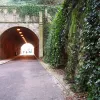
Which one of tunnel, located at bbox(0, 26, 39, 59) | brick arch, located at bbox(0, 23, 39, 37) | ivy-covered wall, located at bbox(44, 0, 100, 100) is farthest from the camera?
tunnel, located at bbox(0, 26, 39, 59)

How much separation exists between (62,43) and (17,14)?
1294cm

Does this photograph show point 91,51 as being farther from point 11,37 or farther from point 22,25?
point 11,37

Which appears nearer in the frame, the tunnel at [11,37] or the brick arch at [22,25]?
the brick arch at [22,25]

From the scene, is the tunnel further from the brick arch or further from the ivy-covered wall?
the ivy-covered wall

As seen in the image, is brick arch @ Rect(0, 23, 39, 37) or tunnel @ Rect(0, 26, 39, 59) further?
tunnel @ Rect(0, 26, 39, 59)

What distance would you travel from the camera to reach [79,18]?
8070 millimetres

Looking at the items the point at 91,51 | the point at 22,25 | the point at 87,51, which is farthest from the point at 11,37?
the point at 91,51

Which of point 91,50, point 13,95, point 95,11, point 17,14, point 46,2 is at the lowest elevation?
point 13,95

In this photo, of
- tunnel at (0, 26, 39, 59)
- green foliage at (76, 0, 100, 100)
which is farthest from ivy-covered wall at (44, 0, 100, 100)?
tunnel at (0, 26, 39, 59)

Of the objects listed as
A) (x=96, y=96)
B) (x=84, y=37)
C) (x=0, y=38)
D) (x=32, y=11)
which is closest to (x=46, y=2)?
(x=32, y=11)

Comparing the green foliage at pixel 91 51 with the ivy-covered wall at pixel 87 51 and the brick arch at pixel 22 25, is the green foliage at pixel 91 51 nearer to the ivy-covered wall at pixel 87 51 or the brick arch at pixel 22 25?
the ivy-covered wall at pixel 87 51

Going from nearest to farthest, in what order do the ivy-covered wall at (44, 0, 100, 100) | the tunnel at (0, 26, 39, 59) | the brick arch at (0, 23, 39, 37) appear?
1. the ivy-covered wall at (44, 0, 100, 100)
2. the brick arch at (0, 23, 39, 37)
3. the tunnel at (0, 26, 39, 59)

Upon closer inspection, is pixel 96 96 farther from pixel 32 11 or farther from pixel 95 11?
pixel 32 11

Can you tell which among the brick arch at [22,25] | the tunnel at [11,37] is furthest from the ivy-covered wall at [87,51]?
the tunnel at [11,37]
